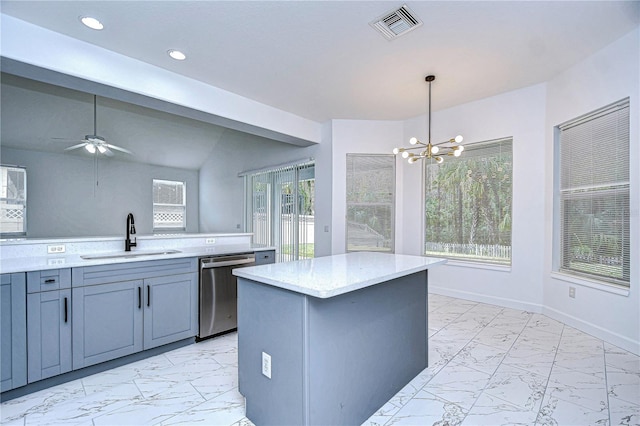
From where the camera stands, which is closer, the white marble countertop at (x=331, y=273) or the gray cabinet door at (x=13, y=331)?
the white marble countertop at (x=331, y=273)

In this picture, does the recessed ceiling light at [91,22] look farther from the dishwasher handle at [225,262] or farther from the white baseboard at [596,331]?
the white baseboard at [596,331]

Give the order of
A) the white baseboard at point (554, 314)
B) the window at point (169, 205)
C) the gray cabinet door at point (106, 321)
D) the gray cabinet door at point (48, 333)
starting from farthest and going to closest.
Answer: the window at point (169, 205) → the white baseboard at point (554, 314) → the gray cabinet door at point (106, 321) → the gray cabinet door at point (48, 333)

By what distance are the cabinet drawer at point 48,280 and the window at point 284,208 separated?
3566 mm

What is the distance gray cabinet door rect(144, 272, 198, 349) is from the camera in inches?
103

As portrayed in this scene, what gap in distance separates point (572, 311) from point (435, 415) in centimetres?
252

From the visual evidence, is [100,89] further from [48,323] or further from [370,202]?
[370,202]

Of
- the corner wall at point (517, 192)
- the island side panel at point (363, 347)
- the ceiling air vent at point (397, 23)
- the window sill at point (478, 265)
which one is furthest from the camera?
the window sill at point (478, 265)

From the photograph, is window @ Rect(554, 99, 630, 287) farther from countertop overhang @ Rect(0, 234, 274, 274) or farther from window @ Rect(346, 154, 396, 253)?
countertop overhang @ Rect(0, 234, 274, 274)

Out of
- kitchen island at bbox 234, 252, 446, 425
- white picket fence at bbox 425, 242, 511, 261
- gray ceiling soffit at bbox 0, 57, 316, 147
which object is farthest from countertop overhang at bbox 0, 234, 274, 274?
white picket fence at bbox 425, 242, 511, 261

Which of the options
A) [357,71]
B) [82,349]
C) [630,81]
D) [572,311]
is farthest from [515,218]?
[82,349]

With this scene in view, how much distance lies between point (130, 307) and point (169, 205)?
5170 millimetres

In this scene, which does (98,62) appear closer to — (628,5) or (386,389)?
(386,389)

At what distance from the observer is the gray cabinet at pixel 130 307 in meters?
2.27

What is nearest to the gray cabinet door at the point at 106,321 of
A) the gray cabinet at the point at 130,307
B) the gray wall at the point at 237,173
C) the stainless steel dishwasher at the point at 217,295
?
Result: the gray cabinet at the point at 130,307
